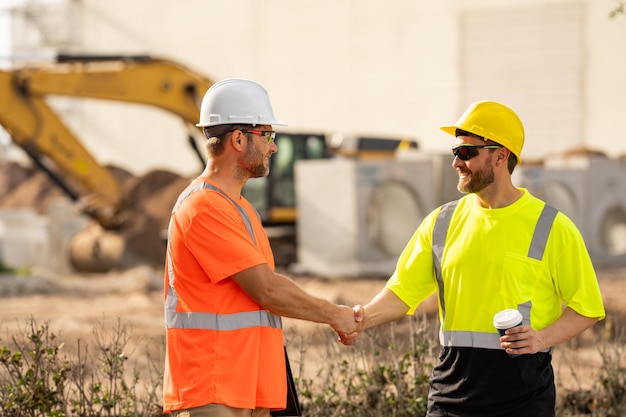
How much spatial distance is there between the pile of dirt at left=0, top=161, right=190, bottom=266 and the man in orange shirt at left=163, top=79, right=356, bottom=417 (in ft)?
56.7

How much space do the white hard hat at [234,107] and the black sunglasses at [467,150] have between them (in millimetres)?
745

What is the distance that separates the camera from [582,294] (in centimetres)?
366

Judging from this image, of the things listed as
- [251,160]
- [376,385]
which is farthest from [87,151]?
[251,160]

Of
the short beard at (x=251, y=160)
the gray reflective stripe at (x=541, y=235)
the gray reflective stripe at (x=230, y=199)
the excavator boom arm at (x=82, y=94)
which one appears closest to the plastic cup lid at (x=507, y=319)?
the gray reflective stripe at (x=541, y=235)

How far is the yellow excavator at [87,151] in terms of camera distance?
62.1 feet

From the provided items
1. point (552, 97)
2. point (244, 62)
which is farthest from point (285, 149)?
point (244, 62)

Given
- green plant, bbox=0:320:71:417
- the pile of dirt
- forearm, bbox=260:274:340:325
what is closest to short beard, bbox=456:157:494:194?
forearm, bbox=260:274:340:325

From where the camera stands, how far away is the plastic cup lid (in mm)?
3465

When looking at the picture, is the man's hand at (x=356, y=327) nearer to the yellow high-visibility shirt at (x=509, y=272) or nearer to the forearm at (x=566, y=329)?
the yellow high-visibility shirt at (x=509, y=272)

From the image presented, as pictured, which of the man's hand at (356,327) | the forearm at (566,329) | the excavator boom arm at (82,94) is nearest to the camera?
the forearm at (566,329)

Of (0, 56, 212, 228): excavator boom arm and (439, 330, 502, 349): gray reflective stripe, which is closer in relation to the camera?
(439, 330, 502, 349): gray reflective stripe

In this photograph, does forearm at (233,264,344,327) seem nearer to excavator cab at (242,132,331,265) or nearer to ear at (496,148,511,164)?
ear at (496,148,511,164)

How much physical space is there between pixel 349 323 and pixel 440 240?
0.49 meters

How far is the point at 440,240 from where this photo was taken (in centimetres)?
393
